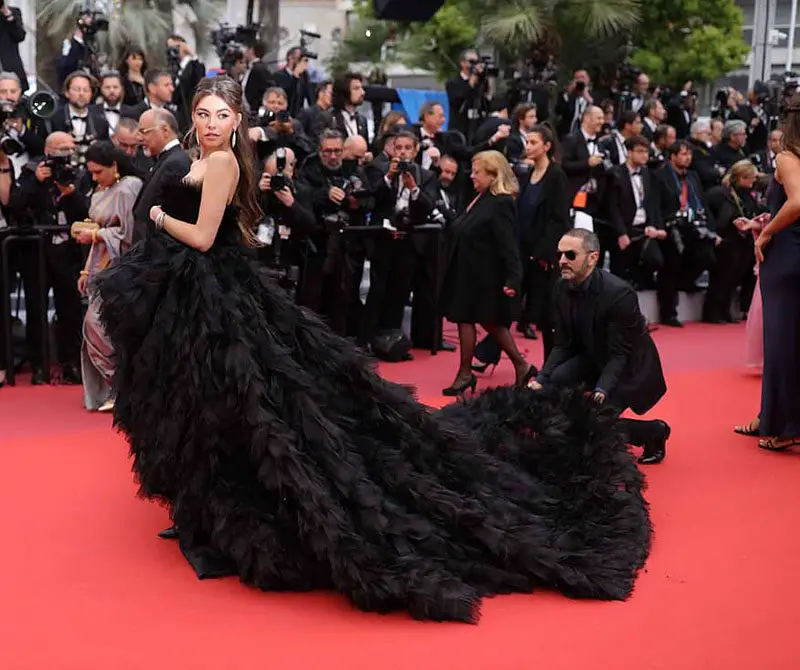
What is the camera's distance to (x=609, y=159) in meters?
10.4

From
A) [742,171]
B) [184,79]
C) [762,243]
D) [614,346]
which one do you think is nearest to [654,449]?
[614,346]

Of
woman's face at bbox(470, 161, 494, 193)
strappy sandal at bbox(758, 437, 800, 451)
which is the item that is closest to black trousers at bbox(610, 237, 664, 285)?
woman's face at bbox(470, 161, 494, 193)

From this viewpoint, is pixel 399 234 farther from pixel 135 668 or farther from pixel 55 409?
pixel 135 668

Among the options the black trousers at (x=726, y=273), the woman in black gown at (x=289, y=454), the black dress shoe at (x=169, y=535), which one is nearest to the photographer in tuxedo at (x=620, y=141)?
the black trousers at (x=726, y=273)

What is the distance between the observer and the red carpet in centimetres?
346

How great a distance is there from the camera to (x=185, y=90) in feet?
32.9

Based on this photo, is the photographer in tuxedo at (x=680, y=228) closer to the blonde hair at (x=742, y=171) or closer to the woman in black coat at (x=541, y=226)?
the blonde hair at (x=742, y=171)

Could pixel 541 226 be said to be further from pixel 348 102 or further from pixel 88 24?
pixel 88 24

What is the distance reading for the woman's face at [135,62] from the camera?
998cm

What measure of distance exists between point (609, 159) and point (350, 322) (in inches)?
122

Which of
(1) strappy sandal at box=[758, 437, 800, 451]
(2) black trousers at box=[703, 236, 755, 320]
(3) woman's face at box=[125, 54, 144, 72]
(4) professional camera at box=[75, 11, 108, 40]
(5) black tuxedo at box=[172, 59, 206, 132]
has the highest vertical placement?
(4) professional camera at box=[75, 11, 108, 40]

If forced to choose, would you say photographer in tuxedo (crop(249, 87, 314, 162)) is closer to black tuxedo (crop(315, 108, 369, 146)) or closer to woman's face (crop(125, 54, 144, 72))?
black tuxedo (crop(315, 108, 369, 146))

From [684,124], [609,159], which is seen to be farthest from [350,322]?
[684,124]

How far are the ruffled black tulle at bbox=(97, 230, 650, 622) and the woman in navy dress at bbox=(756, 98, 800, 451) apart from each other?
1938mm
